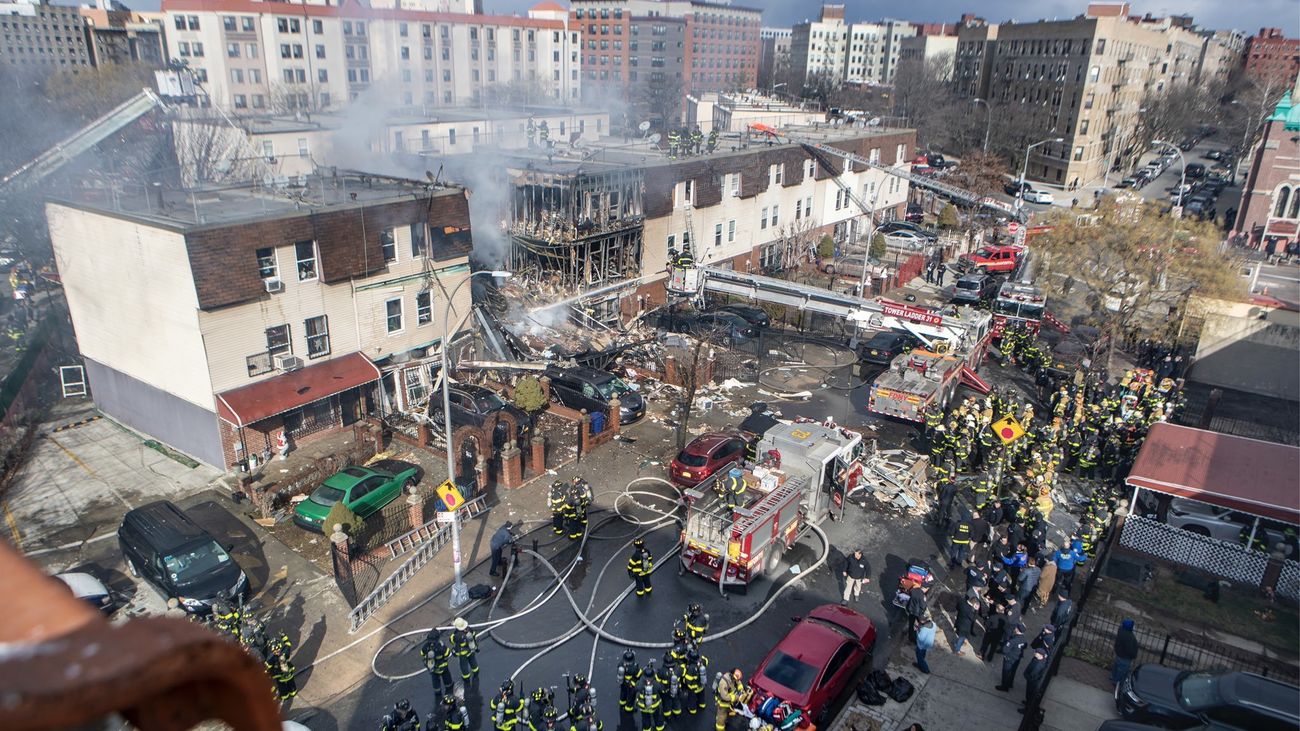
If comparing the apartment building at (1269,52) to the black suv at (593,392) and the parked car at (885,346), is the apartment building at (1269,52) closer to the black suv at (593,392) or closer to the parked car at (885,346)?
the parked car at (885,346)

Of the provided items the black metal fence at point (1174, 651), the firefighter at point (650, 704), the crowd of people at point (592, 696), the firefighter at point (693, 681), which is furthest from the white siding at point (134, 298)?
the black metal fence at point (1174, 651)

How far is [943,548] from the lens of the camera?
18094 mm

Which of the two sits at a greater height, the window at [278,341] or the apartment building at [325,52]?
the apartment building at [325,52]

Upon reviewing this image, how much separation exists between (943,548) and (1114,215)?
57.4 ft

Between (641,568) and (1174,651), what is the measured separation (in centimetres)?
950

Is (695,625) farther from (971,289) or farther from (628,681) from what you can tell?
(971,289)

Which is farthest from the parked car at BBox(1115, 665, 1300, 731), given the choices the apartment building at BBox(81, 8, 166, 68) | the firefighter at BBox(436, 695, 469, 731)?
the apartment building at BBox(81, 8, 166, 68)

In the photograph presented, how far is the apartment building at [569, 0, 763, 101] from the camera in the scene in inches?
4498

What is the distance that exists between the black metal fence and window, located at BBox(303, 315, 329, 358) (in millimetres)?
19706

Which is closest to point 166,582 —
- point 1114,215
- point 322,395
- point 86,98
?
point 322,395

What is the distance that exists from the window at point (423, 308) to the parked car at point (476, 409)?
241cm

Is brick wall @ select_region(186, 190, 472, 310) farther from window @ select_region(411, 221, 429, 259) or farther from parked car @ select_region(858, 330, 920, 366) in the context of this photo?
parked car @ select_region(858, 330, 920, 366)

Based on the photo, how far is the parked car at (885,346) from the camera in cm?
2870

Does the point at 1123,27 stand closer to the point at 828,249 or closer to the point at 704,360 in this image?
the point at 828,249
